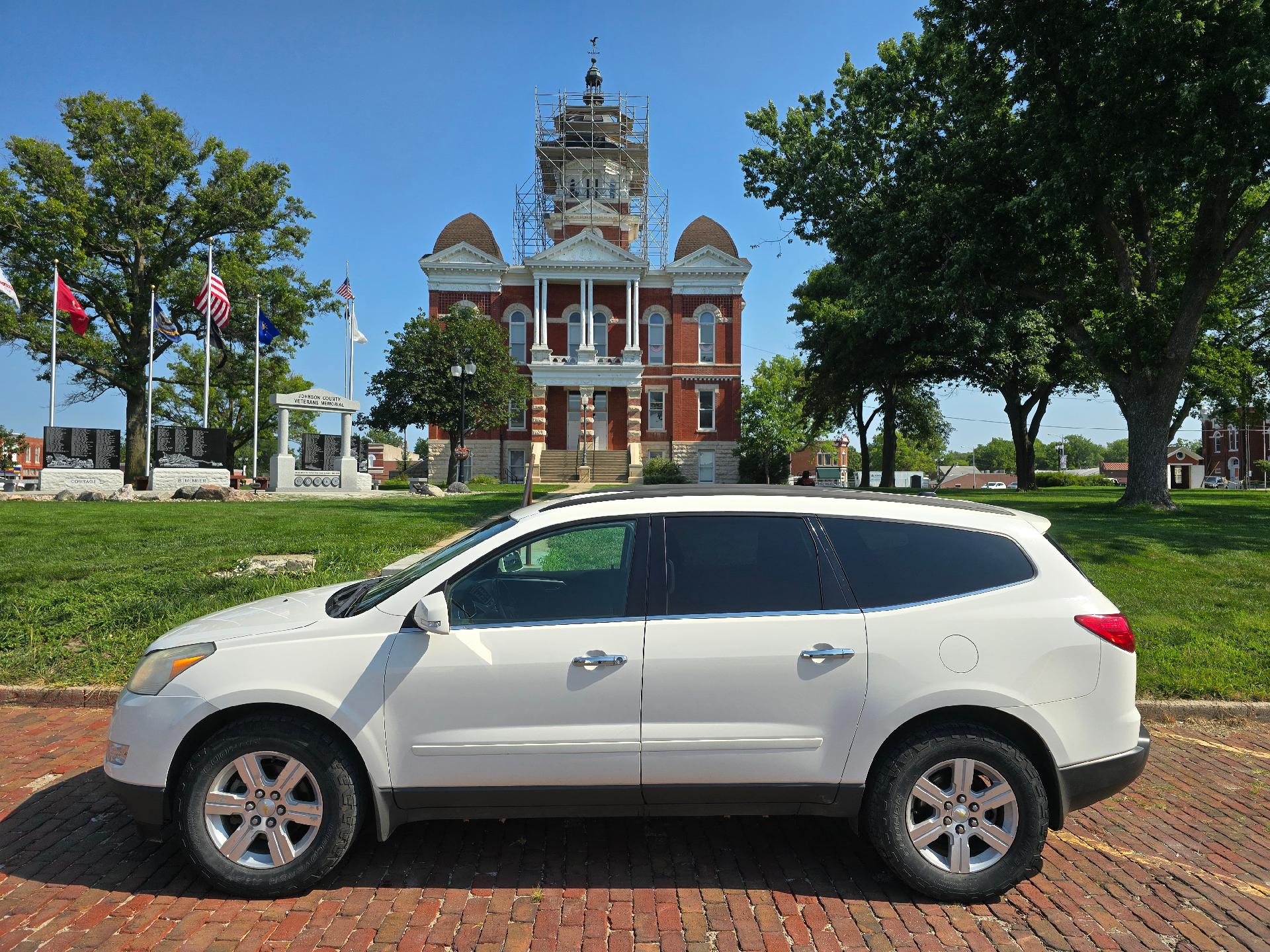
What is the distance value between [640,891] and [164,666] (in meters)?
2.36

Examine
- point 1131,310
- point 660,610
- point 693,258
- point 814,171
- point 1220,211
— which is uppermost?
point 693,258

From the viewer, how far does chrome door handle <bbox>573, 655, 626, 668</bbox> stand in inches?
139

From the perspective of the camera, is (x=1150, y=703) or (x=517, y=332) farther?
(x=517, y=332)

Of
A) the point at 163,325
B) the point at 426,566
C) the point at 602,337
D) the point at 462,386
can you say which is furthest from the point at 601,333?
the point at 426,566

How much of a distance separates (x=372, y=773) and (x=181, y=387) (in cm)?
5636

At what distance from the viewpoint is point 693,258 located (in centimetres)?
5066

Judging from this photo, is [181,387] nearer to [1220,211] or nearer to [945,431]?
[1220,211]

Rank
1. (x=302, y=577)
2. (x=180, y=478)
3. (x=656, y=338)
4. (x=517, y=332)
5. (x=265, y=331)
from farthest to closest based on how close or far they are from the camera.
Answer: (x=656, y=338), (x=517, y=332), (x=265, y=331), (x=180, y=478), (x=302, y=577)

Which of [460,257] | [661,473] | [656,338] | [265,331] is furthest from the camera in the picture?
[656,338]

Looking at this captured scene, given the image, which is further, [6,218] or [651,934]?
[6,218]

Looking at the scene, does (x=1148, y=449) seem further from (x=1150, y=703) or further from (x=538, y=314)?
(x=538, y=314)

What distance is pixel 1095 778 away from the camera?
365 centimetres

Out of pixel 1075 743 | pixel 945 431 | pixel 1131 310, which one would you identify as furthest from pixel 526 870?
pixel 945 431

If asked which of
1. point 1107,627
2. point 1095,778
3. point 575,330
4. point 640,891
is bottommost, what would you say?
point 640,891
